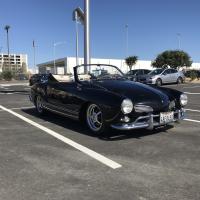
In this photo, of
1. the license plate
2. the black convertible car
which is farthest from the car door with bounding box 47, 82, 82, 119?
the license plate

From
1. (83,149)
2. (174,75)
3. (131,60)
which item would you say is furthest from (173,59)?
(83,149)

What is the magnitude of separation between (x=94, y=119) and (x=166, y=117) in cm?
133

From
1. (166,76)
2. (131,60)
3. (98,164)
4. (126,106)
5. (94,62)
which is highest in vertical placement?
(131,60)

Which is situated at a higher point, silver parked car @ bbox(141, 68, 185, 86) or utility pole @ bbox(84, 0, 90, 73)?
utility pole @ bbox(84, 0, 90, 73)

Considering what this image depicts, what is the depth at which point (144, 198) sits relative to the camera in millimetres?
3520

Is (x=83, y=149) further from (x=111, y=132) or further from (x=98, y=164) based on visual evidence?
(x=111, y=132)

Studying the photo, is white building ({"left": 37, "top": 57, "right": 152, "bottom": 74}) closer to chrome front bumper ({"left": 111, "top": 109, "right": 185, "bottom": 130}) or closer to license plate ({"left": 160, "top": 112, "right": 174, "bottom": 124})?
license plate ({"left": 160, "top": 112, "right": 174, "bottom": 124})

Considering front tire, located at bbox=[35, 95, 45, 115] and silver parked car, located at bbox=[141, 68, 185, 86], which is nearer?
front tire, located at bbox=[35, 95, 45, 115]

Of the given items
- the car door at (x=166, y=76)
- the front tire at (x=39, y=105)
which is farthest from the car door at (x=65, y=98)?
the car door at (x=166, y=76)

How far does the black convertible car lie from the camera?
600cm

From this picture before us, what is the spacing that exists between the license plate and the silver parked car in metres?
18.0

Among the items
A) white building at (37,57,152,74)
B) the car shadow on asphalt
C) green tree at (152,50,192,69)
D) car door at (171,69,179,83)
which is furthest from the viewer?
green tree at (152,50,192,69)

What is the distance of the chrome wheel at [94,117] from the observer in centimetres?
652

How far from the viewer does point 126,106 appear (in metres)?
5.93
